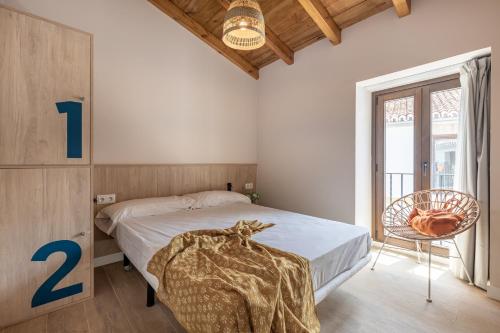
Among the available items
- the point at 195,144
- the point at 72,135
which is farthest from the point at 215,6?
the point at 72,135

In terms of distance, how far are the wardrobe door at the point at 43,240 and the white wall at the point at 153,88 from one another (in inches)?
34.1

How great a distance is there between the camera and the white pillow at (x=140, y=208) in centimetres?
229

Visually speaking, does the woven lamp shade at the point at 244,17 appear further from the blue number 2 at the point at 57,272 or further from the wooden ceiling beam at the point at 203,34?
the blue number 2 at the point at 57,272

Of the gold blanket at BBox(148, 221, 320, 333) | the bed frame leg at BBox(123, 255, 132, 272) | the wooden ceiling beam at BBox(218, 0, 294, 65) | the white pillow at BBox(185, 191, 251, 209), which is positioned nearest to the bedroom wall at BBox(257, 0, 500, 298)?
the wooden ceiling beam at BBox(218, 0, 294, 65)

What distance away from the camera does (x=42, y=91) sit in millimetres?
1712

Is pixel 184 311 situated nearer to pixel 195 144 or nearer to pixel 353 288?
pixel 353 288

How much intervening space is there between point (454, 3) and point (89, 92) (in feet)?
11.1

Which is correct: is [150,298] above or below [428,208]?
below

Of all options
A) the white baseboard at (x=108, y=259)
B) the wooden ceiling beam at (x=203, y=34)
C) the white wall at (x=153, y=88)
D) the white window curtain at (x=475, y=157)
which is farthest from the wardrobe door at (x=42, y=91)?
the white window curtain at (x=475, y=157)

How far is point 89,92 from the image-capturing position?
75.0 inches

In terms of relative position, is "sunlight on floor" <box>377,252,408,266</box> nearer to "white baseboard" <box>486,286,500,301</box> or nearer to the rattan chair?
the rattan chair

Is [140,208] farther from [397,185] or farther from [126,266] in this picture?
[397,185]

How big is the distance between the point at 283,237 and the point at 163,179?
1.91m

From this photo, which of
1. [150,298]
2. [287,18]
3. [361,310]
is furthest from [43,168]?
[287,18]
